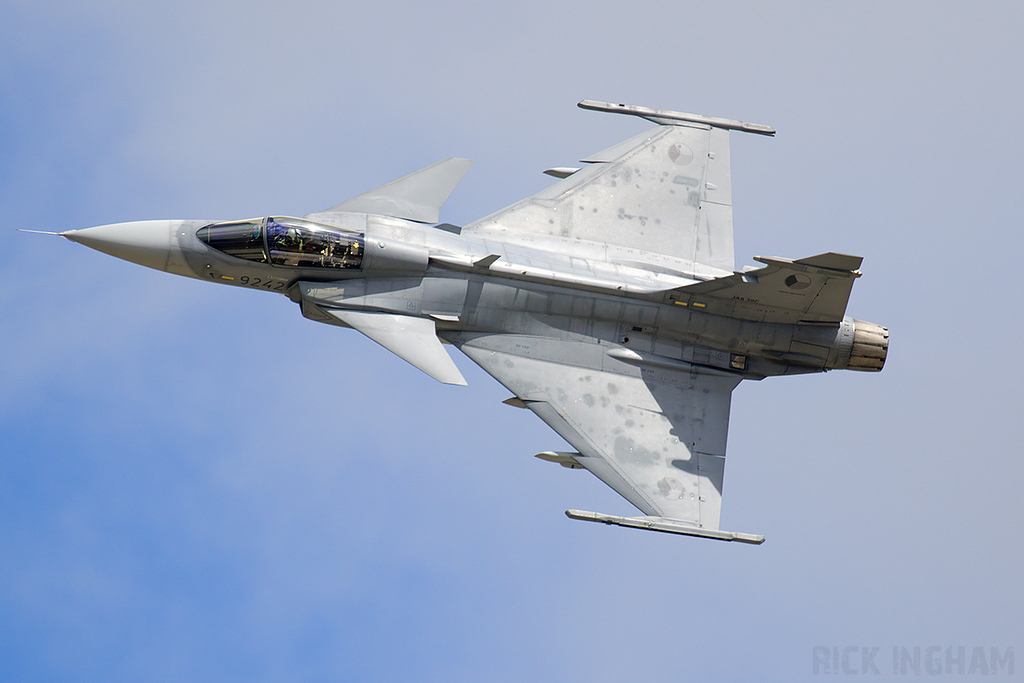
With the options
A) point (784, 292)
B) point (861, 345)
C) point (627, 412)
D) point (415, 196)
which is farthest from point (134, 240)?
point (861, 345)

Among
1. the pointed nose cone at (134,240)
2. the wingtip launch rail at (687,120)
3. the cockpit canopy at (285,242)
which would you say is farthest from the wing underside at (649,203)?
the pointed nose cone at (134,240)

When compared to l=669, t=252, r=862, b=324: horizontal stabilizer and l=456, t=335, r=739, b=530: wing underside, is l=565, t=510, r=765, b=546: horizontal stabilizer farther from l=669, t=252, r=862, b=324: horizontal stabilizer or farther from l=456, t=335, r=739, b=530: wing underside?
l=669, t=252, r=862, b=324: horizontal stabilizer

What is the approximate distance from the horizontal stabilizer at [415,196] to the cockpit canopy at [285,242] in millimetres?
1080

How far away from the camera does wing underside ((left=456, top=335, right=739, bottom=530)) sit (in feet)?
91.0

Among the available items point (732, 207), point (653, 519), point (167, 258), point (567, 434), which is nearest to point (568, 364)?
point (567, 434)

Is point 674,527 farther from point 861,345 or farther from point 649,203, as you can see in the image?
point 649,203

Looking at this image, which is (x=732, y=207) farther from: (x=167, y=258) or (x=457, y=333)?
(x=167, y=258)

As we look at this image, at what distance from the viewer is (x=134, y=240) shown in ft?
89.6

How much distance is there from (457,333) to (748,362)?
5666mm

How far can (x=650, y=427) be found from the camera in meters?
28.3

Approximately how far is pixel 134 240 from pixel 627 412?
381 inches

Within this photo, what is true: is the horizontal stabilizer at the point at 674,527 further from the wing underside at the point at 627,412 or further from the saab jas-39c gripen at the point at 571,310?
the wing underside at the point at 627,412

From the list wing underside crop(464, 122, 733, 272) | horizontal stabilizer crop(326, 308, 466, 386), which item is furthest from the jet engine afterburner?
horizontal stabilizer crop(326, 308, 466, 386)

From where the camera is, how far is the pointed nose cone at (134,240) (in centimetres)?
2727
